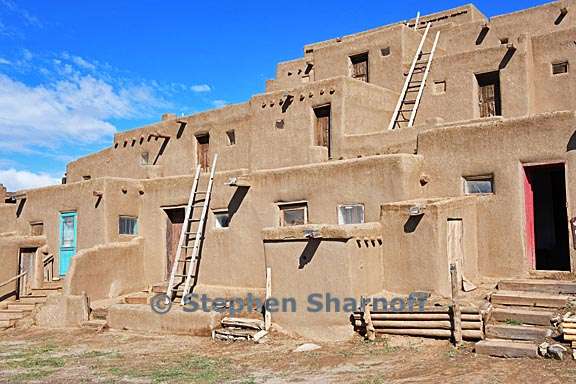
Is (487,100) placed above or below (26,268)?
above

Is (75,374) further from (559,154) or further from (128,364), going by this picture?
(559,154)

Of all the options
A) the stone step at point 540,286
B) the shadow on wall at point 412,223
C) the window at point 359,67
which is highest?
the window at point 359,67

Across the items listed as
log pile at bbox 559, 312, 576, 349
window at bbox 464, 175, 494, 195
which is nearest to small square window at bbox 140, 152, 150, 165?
window at bbox 464, 175, 494, 195

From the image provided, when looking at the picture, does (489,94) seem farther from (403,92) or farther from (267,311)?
(267,311)

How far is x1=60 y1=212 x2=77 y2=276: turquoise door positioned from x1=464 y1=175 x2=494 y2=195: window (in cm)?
1323

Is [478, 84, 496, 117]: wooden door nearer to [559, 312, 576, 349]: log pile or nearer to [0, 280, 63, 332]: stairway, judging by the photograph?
[559, 312, 576, 349]: log pile

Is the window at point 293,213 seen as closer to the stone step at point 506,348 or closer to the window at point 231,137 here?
the window at point 231,137

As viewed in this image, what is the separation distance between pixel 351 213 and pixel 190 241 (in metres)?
6.08

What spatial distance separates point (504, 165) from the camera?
Result: 14.3 meters

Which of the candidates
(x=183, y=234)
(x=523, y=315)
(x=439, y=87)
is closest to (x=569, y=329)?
(x=523, y=315)

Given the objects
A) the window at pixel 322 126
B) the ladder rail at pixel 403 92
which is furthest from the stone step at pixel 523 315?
the window at pixel 322 126

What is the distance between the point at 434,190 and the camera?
1537 centimetres

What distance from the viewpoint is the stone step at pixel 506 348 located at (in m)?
10.5

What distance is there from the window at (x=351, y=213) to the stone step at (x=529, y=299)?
4007 millimetres
